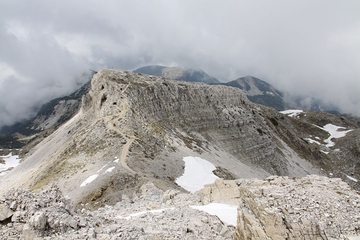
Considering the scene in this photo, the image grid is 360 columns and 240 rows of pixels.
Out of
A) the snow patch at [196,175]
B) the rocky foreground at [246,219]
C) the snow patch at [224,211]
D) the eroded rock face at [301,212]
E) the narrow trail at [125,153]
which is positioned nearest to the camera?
the eroded rock face at [301,212]

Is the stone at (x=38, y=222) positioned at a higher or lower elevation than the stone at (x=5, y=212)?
lower

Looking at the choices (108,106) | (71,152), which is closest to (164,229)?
(71,152)

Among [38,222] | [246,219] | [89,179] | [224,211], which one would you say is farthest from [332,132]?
[38,222]

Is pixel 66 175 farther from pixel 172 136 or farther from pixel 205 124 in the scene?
pixel 205 124

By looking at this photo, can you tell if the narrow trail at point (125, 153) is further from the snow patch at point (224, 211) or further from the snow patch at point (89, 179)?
the snow patch at point (224, 211)

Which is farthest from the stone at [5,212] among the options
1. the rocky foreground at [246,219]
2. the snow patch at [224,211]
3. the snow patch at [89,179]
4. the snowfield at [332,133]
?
the snowfield at [332,133]

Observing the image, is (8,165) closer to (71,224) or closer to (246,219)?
(71,224)

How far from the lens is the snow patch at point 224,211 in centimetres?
1994

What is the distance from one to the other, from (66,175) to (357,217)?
1643 inches

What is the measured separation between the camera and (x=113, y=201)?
33.1 m

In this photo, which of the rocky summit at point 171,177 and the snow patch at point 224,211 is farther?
the snow patch at point 224,211

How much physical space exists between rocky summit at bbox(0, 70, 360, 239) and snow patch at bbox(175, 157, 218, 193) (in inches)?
39.1

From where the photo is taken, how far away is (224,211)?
2198 cm

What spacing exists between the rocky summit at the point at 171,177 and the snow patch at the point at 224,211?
18 centimetres
